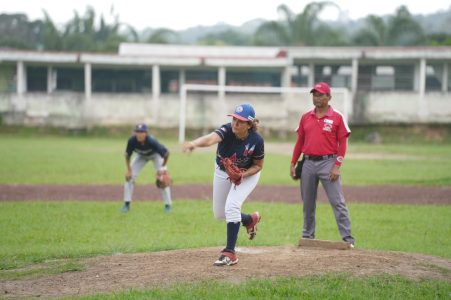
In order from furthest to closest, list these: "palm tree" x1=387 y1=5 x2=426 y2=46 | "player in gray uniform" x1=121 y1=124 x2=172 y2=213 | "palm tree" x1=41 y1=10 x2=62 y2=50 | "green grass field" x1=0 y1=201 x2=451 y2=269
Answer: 1. "palm tree" x1=41 y1=10 x2=62 y2=50
2. "palm tree" x1=387 y1=5 x2=426 y2=46
3. "player in gray uniform" x1=121 y1=124 x2=172 y2=213
4. "green grass field" x1=0 y1=201 x2=451 y2=269

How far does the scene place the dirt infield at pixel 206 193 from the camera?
19500 mm

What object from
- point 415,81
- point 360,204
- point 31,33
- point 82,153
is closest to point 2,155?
point 82,153

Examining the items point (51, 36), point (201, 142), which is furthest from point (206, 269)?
point (51, 36)

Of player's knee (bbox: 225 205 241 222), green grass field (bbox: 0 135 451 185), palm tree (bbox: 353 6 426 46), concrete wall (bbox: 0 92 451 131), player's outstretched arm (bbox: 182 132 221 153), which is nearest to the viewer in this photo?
player's outstretched arm (bbox: 182 132 221 153)

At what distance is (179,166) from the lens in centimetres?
3041

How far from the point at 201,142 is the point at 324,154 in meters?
2.71

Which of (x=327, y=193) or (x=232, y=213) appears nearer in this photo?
(x=232, y=213)

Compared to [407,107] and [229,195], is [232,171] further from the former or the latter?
[407,107]

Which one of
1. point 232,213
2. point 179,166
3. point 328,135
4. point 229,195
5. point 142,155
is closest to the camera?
point 232,213

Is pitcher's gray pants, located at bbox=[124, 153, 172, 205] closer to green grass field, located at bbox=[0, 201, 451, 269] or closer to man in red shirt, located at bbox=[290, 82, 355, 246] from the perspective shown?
green grass field, located at bbox=[0, 201, 451, 269]

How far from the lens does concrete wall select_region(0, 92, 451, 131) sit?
5003 cm

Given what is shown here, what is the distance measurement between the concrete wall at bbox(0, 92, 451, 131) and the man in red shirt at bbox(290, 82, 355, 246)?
3811 centimetres

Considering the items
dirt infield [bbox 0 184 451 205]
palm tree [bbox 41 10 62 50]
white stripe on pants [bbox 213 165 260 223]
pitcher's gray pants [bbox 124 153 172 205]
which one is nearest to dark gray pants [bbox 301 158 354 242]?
white stripe on pants [bbox 213 165 260 223]

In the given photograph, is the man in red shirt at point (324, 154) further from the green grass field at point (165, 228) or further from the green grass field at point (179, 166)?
the green grass field at point (179, 166)
